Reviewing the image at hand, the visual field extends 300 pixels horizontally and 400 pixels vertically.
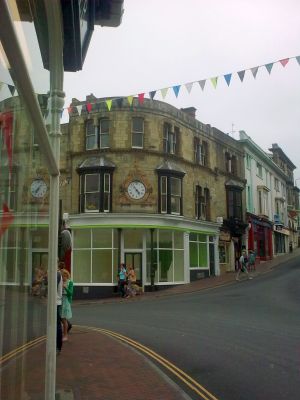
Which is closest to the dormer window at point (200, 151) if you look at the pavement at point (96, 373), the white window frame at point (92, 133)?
the white window frame at point (92, 133)

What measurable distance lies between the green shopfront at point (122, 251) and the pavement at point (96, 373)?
15.3 meters

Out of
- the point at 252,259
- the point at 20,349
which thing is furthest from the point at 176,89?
the point at 252,259

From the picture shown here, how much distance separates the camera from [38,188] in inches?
136

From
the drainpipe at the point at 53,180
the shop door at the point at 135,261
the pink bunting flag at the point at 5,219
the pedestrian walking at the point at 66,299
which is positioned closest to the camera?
the pink bunting flag at the point at 5,219

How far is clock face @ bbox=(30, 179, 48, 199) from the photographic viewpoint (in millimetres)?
3216

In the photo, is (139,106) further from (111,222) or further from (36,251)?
(36,251)

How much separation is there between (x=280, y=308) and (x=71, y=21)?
1401cm

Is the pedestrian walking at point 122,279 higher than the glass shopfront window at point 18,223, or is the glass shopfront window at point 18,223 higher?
the glass shopfront window at point 18,223

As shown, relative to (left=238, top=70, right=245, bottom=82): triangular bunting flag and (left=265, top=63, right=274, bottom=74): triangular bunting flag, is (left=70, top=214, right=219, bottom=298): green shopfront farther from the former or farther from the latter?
(left=265, top=63, right=274, bottom=74): triangular bunting flag

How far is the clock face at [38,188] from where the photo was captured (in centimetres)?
322

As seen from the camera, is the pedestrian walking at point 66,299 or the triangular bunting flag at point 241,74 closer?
the pedestrian walking at point 66,299

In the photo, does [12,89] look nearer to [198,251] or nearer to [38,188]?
[38,188]

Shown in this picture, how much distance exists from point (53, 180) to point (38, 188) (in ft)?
2.55

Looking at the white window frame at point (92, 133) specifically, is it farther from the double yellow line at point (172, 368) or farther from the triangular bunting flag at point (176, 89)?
the double yellow line at point (172, 368)
